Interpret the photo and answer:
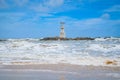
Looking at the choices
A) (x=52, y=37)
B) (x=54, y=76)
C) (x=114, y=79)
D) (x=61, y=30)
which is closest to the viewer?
(x=114, y=79)

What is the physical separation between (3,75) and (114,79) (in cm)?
361

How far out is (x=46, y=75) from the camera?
7.08 metres

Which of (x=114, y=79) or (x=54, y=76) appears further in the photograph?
(x=54, y=76)

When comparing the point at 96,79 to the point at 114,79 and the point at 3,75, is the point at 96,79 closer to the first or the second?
the point at 114,79

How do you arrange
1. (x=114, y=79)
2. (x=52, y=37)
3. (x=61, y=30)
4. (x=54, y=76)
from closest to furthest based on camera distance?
(x=114, y=79) < (x=54, y=76) < (x=61, y=30) < (x=52, y=37)

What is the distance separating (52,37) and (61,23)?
6.44 meters

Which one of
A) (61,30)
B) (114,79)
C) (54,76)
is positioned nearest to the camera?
(114,79)

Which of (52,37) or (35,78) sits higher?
(52,37)

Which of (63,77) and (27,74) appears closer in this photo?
(63,77)

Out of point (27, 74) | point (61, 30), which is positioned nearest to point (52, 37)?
point (61, 30)

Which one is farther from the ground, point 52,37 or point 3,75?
point 52,37

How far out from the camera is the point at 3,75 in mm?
7184

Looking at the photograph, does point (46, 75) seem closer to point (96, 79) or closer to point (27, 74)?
point (27, 74)

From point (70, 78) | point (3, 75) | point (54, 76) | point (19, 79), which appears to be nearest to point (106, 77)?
point (70, 78)
